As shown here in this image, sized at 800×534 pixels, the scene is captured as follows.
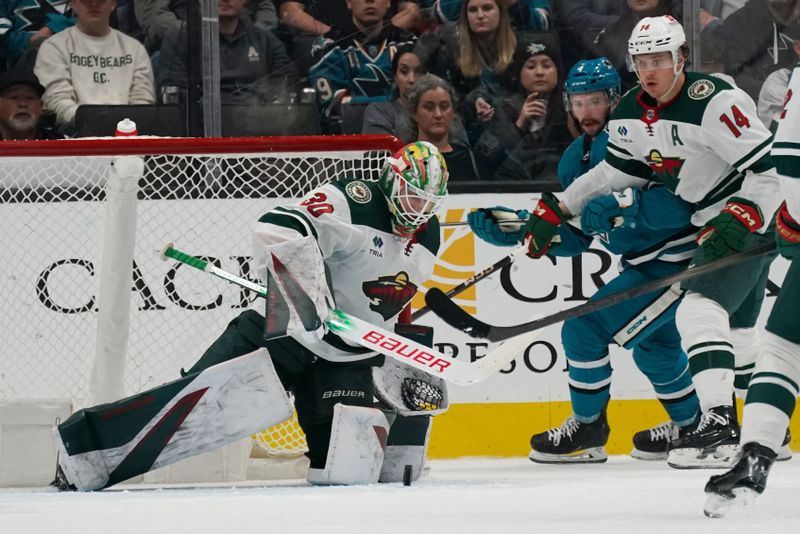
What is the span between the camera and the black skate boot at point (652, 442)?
446 centimetres

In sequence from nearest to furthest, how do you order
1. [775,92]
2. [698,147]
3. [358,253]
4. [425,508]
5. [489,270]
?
[425,508] < [358,253] < [698,147] < [489,270] < [775,92]

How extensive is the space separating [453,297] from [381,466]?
1.17 meters

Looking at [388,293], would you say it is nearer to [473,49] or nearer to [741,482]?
[741,482]

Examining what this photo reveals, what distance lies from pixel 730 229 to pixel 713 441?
1.88 feet

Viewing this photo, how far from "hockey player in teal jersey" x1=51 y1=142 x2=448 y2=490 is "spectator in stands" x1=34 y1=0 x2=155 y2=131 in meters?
1.76

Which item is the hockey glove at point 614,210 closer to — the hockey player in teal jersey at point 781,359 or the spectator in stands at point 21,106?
the hockey player in teal jersey at point 781,359

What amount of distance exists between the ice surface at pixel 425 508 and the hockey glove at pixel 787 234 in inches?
19.0

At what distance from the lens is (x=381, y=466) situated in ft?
11.7

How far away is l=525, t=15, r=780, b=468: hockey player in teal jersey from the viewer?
12.4 ft

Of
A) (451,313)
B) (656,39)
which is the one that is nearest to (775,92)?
(656,39)

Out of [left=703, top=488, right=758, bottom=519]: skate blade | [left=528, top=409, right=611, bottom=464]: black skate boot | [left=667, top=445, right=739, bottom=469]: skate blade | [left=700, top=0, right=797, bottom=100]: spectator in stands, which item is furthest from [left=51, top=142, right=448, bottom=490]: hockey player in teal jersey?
[left=700, top=0, right=797, bottom=100]: spectator in stands

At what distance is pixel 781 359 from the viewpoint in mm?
2535

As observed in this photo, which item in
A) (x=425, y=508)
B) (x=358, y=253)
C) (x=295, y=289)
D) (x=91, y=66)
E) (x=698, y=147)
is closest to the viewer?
(x=425, y=508)

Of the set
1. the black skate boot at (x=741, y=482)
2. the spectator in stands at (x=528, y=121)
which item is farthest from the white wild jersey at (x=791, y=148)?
the spectator in stands at (x=528, y=121)
